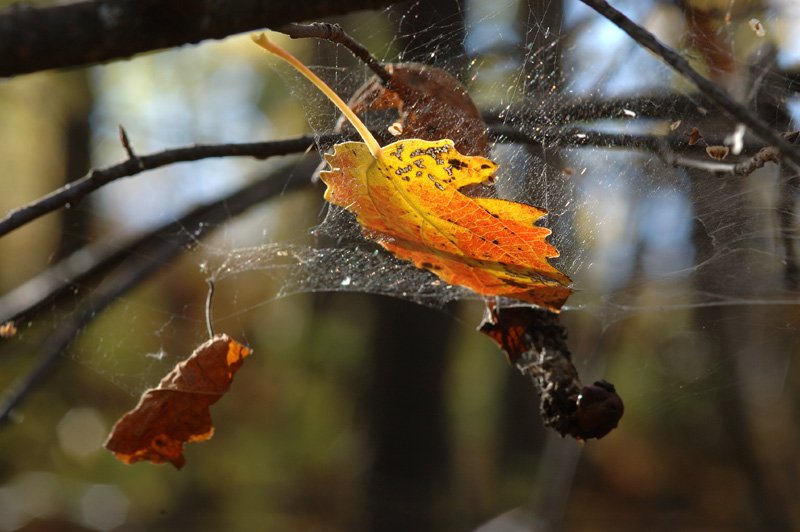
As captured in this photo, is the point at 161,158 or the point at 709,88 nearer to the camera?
the point at 709,88

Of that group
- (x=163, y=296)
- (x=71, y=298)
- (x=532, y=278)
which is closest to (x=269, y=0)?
(x=532, y=278)

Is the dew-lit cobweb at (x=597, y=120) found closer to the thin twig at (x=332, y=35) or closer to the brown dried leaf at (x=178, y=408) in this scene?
the thin twig at (x=332, y=35)

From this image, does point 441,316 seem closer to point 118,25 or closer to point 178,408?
point 178,408

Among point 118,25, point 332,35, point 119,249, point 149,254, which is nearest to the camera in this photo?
point 118,25

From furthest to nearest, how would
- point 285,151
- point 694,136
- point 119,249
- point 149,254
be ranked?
point 149,254
point 119,249
point 285,151
point 694,136

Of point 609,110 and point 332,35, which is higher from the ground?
point 609,110

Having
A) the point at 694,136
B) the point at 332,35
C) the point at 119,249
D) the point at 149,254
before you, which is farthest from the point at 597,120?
the point at 149,254

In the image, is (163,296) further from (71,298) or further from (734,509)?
(734,509)

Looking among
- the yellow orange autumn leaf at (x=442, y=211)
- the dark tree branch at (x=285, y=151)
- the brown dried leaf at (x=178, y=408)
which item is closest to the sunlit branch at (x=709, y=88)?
the yellow orange autumn leaf at (x=442, y=211)
